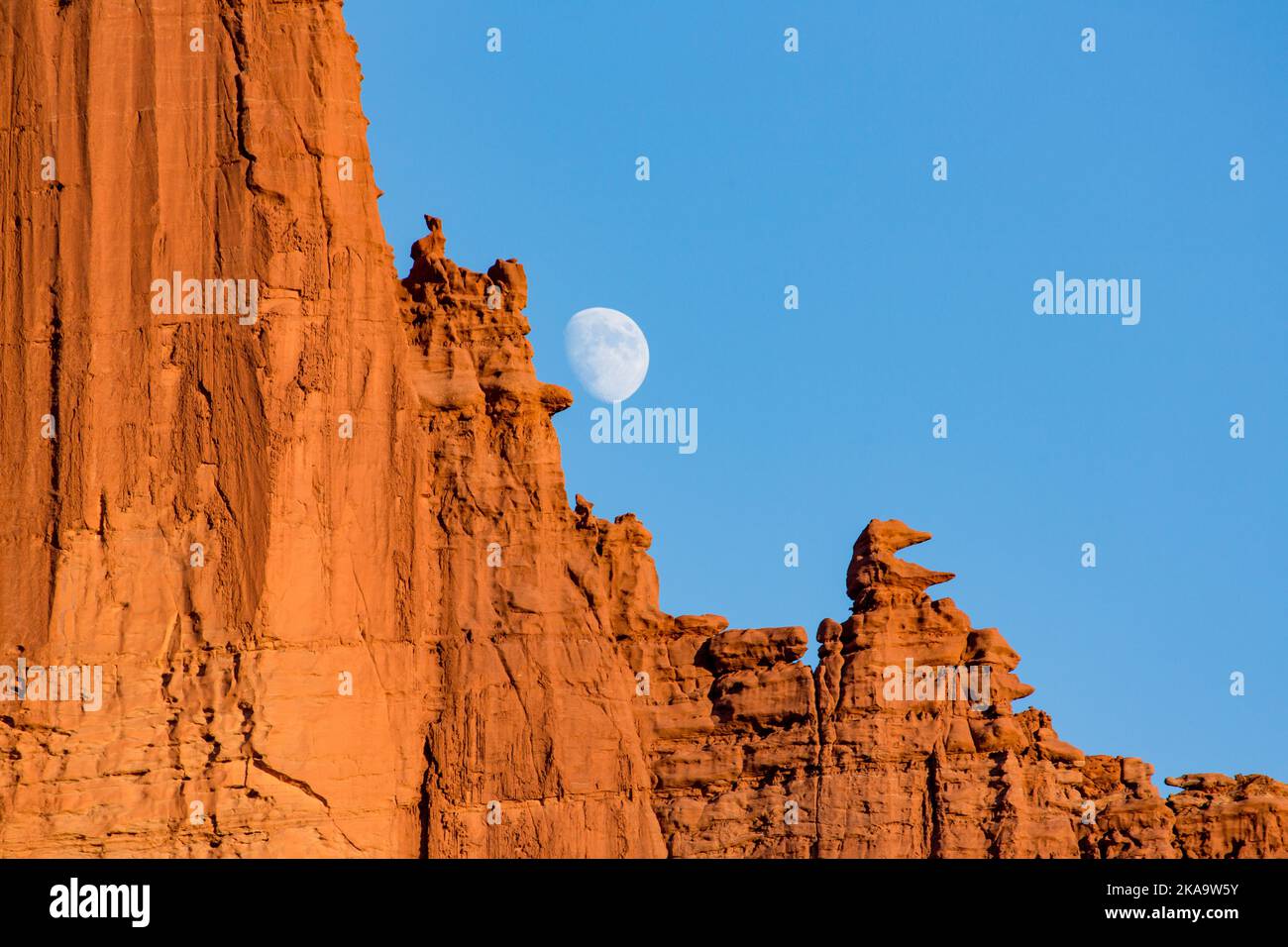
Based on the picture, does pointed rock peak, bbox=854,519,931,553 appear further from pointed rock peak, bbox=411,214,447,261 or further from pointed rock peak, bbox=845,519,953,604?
pointed rock peak, bbox=411,214,447,261

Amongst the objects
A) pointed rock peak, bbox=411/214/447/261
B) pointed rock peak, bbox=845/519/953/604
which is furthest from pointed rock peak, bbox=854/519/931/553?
pointed rock peak, bbox=411/214/447/261

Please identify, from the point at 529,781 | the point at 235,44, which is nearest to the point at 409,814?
the point at 529,781

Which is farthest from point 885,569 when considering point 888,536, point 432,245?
point 432,245

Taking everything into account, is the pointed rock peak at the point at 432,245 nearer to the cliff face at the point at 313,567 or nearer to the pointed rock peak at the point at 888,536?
the cliff face at the point at 313,567

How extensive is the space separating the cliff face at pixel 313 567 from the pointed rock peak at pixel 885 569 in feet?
1.98

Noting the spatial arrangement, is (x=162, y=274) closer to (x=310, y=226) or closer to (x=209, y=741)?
(x=310, y=226)

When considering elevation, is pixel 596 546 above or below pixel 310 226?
below

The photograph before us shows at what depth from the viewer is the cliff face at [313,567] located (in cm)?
4897

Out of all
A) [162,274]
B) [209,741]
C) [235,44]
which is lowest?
[209,741]
